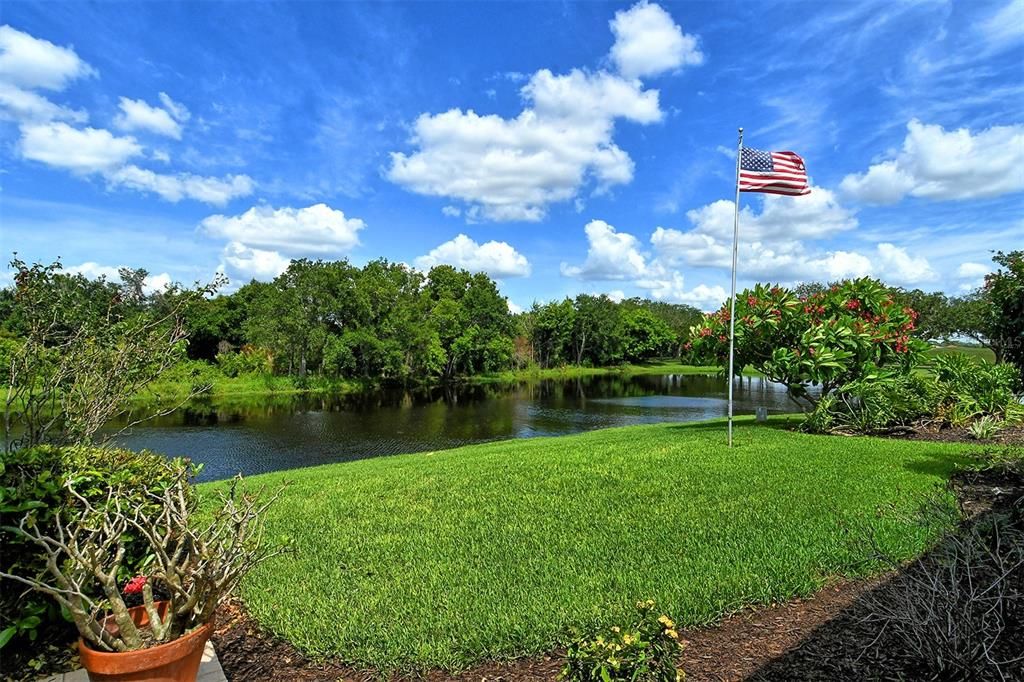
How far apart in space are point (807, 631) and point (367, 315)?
36.4 metres

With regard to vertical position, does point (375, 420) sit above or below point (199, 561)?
below

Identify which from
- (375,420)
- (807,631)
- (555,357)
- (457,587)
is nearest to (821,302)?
(807,631)

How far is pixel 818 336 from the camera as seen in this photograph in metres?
9.99

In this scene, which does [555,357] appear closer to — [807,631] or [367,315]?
[367,315]

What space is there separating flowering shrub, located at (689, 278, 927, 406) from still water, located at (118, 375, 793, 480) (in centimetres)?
918

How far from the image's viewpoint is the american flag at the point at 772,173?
29.1ft

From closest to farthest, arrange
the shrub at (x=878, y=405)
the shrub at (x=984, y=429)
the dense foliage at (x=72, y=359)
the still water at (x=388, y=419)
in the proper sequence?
1. the dense foliage at (x=72, y=359)
2. the shrub at (x=984, y=429)
3. the shrub at (x=878, y=405)
4. the still water at (x=388, y=419)

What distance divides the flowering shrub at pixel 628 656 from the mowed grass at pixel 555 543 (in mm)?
757

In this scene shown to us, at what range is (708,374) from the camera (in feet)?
174

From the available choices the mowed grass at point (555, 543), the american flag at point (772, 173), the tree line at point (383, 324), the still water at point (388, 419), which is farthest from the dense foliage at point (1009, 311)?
the tree line at point (383, 324)

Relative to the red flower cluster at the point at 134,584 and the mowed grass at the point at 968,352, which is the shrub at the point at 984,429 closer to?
the mowed grass at the point at 968,352

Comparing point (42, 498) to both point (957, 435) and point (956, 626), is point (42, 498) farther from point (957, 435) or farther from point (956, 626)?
point (957, 435)

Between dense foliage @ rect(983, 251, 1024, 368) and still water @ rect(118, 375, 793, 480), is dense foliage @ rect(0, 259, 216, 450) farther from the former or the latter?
dense foliage @ rect(983, 251, 1024, 368)

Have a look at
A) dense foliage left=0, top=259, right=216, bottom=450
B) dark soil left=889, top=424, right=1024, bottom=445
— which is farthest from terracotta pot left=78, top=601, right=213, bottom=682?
dark soil left=889, top=424, right=1024, bottom=445
